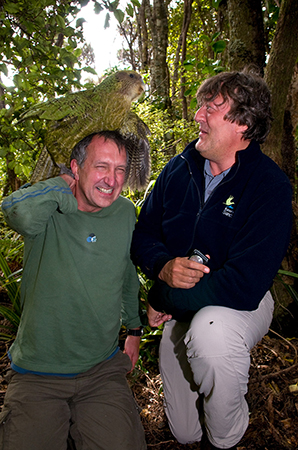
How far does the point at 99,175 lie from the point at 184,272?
760 millimetres

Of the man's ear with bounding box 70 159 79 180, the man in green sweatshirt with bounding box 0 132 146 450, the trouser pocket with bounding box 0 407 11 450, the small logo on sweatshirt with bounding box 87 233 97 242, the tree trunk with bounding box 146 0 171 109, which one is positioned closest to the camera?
the trouser pocket with bounding box 0 407 11 450

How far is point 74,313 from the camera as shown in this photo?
65.9 inches

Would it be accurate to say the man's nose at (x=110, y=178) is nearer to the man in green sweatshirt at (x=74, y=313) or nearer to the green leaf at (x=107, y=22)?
the man in green sweatshirt at (x=74, y=313)

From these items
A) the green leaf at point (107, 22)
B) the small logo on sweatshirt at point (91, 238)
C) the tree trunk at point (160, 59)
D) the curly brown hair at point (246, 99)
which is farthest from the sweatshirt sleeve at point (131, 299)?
the tree trunk at point (160, 59)

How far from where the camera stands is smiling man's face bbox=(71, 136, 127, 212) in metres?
1.79

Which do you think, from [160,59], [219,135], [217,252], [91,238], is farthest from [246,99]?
[160,59]

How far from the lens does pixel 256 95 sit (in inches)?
76.6

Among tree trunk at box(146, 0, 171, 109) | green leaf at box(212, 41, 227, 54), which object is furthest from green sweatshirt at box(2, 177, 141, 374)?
tree trunk at box(146, 0, 171, 109)

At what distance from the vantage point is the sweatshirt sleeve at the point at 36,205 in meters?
1.52

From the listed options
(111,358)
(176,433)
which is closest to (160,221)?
(111,358)

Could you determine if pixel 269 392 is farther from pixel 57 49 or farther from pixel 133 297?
pixel 57 49

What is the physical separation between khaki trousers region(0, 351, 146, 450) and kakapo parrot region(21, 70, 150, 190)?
4.09ft

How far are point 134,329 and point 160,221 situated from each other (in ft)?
2.55

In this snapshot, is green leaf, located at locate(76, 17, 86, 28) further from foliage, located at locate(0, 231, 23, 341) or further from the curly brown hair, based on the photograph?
foliage, located at locate(0, 231, 23, 341)
